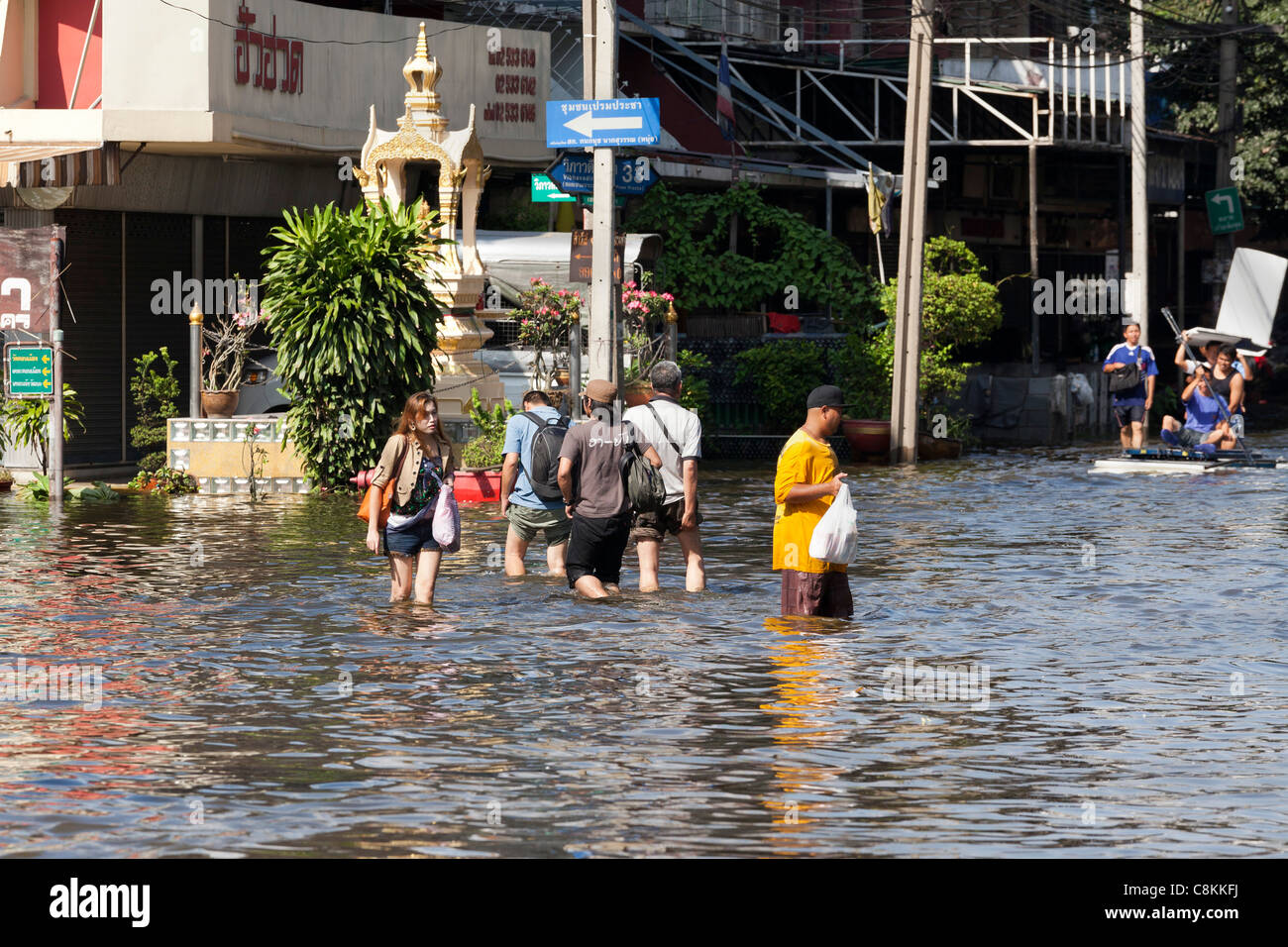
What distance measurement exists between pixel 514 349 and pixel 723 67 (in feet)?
24.7

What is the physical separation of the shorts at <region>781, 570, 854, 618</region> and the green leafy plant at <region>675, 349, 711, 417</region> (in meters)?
14.0

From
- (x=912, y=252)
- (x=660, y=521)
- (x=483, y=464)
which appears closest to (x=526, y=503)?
(x=660, y=521)

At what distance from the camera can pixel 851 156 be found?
37406mm

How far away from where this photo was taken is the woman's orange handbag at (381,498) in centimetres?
1445

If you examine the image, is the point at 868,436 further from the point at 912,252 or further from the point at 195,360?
the point at 195,360

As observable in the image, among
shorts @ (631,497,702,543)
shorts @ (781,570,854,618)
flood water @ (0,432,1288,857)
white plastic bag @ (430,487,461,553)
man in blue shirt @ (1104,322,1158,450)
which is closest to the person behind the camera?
flood water @ (0,432,1288,857)

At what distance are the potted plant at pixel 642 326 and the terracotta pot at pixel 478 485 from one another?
12.6 feet

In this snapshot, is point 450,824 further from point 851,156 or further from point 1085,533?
point 851,156

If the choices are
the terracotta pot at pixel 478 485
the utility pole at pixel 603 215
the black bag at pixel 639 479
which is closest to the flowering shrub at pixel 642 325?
the terracotta pot at pixel 478 485

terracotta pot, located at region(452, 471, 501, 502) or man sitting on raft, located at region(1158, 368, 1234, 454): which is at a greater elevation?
man sitting on raft, located at region(1158, 368, 1234, 454)

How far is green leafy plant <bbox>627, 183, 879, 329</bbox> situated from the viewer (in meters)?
32.6

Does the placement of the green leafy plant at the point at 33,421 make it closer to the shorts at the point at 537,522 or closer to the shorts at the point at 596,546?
the shorts at the point at 537,522

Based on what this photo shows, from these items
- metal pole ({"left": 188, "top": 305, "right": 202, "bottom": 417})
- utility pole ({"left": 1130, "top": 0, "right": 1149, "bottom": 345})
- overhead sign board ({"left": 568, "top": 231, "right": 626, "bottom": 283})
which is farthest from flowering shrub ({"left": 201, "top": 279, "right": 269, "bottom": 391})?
utility pole ({"left": 1130, "top": 0, "right": 1149, "bottom": 345})

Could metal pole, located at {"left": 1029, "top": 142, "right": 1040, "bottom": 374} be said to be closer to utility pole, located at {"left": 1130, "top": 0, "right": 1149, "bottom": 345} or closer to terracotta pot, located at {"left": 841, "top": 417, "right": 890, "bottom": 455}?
utility pole, located at {"left": 1130, "top": 0, "right": 1149, "bottom": 345}
